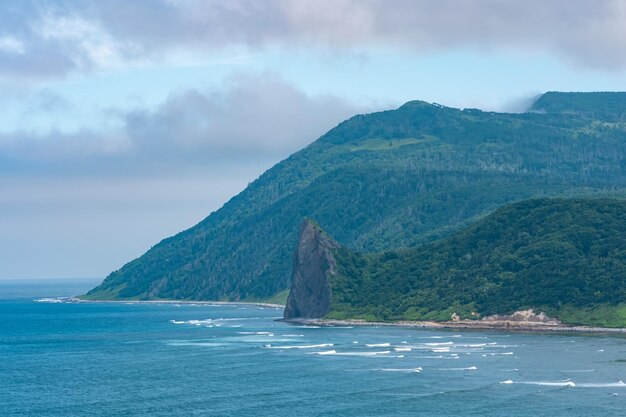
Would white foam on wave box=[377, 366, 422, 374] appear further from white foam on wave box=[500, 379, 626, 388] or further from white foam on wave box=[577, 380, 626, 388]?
white foam on wave box=[577, 380, 626, 388]

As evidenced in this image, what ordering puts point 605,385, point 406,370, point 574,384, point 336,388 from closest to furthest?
point 605,385
point 574,384
point 336,388
point 406,370

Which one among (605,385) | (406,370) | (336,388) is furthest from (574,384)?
(336,388)

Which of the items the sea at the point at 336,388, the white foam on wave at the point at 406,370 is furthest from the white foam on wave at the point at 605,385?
→ the white foam on wave at the point at 406,370

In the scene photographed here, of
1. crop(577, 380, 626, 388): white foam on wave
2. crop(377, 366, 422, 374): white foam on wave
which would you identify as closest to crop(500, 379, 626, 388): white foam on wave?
crop(577, 380, 626, 388): white foam on wave

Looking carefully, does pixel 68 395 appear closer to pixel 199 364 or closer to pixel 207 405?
pixel 207 405

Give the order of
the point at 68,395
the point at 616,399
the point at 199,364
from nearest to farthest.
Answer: the point at 616,399 → the point at 68,395 → the point at 199,364

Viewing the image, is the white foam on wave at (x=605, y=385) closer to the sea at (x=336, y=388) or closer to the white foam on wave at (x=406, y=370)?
the sea at (x=336, y=388)

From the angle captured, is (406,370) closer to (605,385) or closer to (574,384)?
(574,384)

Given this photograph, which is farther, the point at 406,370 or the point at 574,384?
the point at 406,370

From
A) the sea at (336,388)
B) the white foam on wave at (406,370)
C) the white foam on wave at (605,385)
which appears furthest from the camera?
the white foam on wave at (406,370)

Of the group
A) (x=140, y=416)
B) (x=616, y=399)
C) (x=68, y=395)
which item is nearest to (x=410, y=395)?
(x=616, y=399)

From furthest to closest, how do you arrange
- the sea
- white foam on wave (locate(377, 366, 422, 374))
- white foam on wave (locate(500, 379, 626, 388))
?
white foam on wave (locate(377, 366, 422, 374)) → white foam on wave (locate(500, 379, 626, 388)) → the sea
